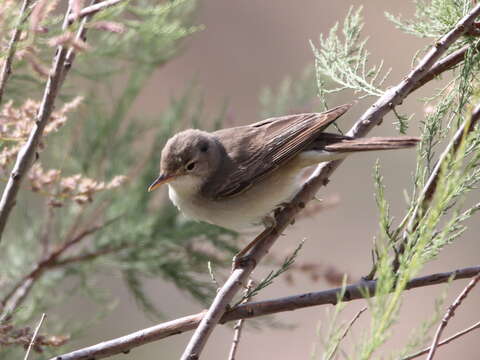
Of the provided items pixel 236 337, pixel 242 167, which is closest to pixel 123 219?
pixel 242 167

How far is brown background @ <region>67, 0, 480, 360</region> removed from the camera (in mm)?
7887

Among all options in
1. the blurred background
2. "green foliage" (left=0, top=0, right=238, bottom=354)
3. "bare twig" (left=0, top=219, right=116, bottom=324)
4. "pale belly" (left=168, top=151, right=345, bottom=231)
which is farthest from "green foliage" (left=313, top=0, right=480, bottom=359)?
the blurred background

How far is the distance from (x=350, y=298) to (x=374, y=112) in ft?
2.79

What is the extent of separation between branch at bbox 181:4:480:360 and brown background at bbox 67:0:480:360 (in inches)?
133

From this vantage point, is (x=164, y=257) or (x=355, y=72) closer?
(x=355, y=72)

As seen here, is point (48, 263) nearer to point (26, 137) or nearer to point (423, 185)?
point (26, 137)

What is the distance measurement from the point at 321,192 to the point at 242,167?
5.26 metres

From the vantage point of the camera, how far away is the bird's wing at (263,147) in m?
3.51

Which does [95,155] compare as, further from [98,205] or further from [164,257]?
[164,257]

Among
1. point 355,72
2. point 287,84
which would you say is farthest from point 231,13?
point 355,72

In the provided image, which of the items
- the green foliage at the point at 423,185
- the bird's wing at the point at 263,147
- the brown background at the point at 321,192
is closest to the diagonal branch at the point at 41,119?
the green foliage at the point at 423,185

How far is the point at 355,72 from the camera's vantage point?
8.95 feet

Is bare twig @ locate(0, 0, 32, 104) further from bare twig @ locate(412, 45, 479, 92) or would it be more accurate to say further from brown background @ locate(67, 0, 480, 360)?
brown background @ locate(67, 0, 480, 360)

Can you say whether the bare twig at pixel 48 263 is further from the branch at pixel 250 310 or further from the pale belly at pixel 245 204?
the branch at pixel 250 310
